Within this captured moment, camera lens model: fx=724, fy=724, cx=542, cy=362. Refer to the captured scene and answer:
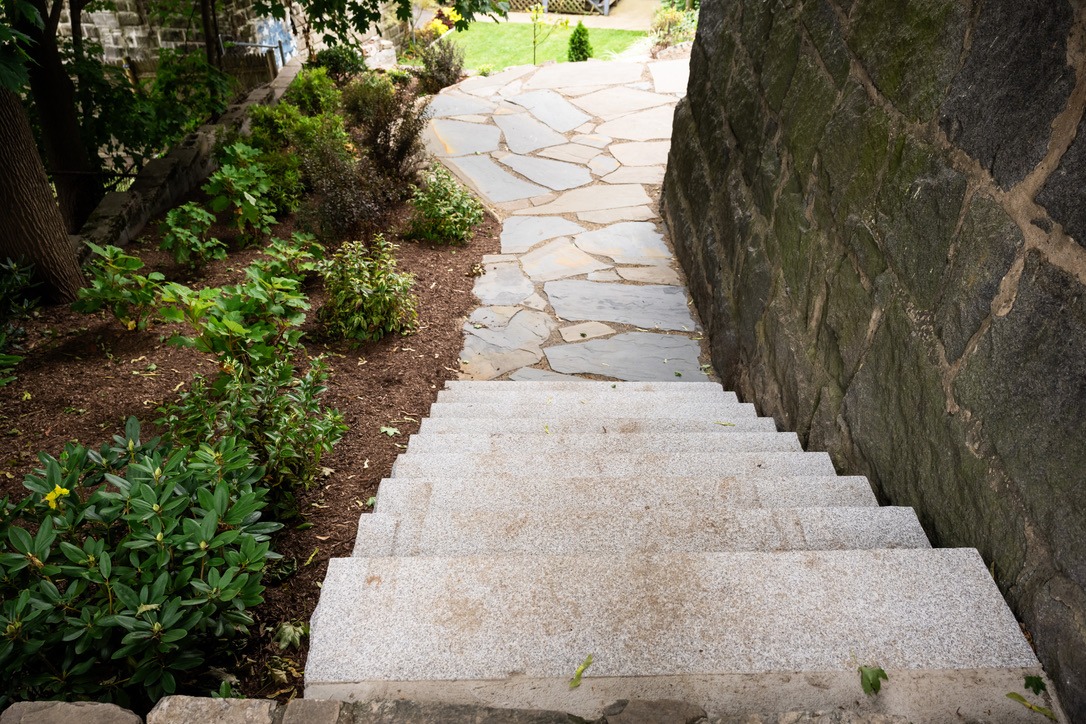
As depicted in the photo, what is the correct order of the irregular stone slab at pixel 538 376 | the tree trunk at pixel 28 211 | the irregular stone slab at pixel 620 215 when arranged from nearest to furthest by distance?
the tree trunk at pixel 28 211 → the irregular stone slab at pixel 538 376 → the irregular stone slab at pixel 620 215

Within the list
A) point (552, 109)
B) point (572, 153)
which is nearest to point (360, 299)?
point (572, 153)

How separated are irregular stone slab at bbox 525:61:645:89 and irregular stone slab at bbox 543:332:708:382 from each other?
5.28 metres

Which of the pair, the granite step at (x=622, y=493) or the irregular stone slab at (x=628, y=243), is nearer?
the granite step at (x=622, y=493)

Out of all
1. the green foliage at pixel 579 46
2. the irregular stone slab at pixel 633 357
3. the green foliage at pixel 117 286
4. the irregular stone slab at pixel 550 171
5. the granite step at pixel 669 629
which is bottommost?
the irregular stone slab at pixel 633 357

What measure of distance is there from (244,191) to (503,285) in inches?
64.9

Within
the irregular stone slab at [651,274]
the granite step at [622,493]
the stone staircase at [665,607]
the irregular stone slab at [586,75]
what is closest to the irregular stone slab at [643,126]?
the irregular stone slab at [586,75]

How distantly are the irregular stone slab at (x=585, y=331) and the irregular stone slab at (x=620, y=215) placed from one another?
1518 millimetres

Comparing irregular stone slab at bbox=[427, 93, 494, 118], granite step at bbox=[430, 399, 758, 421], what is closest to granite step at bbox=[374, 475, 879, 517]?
granite step at bbox=[430, 399, 758, 421]

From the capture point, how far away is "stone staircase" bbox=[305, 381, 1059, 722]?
1112 mm

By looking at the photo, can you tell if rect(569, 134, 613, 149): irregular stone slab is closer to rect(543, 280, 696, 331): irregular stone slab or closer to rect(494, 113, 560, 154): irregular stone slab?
rect(494, 113, 560, 154): irregular stone slab

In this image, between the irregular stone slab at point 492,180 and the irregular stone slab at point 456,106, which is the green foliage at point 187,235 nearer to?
the irregular stone slab at point 492,180

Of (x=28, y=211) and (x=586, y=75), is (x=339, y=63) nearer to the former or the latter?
(x=586, y=75)

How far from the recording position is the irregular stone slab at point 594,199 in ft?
18.8

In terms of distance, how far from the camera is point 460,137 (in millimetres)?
7125
